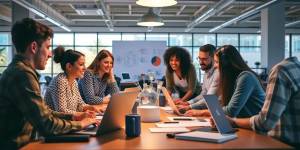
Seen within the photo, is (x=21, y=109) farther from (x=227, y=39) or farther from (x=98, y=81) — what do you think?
(x=227, y=39)

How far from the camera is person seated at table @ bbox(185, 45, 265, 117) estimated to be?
2523 mm

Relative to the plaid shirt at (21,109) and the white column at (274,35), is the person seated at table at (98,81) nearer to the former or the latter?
the plaid shirt at (21,109)

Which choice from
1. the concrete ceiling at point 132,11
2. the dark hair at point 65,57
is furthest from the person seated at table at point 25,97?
the concrete ceiling at point 132,11

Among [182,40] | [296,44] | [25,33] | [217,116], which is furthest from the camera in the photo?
[296,44]

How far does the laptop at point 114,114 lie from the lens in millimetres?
2006

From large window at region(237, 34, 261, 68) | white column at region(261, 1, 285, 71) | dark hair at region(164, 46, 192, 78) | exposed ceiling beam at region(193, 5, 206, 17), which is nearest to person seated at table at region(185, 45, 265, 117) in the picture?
dark hair at region(164, 46, 192, 78)

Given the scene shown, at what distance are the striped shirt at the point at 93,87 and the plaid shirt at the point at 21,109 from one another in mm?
2150

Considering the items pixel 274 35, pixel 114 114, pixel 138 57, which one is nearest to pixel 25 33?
pixel 114 114

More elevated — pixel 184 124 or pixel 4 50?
pixel 4 50

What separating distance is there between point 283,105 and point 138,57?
10.4 metres

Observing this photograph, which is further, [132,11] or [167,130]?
[132,11]

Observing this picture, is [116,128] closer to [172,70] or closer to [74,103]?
[74,103]

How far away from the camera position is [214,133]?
6.59ft

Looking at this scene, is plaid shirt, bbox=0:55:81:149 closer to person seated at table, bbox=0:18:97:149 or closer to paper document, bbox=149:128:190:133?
person seated at table, bbox=0:18:97:149
